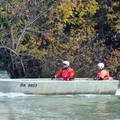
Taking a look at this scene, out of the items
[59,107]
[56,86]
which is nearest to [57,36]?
[56,86]

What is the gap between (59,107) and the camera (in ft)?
74.4

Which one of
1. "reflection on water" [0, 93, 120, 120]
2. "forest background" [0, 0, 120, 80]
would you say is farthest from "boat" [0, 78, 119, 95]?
"forest background" [0, 0, 120, 80]

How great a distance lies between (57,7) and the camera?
3109 centimetres

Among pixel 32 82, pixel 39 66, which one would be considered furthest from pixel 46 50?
pixel 32 82

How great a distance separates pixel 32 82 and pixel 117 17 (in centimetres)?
859

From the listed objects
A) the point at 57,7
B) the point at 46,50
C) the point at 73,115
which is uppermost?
the point at 57,7

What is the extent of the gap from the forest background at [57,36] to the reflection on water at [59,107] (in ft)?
16.7

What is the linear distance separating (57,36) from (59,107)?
9.18 m

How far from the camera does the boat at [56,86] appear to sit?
25312 millimetres

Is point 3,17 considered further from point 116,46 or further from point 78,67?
point 116,46

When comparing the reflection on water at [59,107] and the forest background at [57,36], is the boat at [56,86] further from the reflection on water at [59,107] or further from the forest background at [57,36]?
the forest background at [57,36]

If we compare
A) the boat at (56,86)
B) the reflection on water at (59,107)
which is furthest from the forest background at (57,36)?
the reflection on water at (59,107)

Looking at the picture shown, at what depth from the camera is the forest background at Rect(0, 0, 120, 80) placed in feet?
99.3

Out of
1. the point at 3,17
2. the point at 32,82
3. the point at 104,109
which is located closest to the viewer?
the point at 104,109
